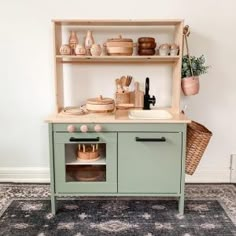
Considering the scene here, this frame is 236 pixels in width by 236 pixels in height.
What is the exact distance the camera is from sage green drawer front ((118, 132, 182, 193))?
225cm

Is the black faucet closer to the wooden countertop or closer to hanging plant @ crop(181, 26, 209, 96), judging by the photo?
hanging plant @ crop(181, 26, 209, 96)

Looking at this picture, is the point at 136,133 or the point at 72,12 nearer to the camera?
the point at 136,133

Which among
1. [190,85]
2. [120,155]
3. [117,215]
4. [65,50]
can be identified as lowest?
[117,215]

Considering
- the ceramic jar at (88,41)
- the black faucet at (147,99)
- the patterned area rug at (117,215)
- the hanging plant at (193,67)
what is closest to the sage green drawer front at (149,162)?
the patterned area rug at (117,215)

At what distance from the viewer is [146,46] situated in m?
2.49

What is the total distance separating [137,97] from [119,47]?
0.50m

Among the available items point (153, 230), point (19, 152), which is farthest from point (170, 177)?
point (19, 152)

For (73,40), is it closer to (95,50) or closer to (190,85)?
(95,50)

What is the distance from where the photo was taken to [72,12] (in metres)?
2.69

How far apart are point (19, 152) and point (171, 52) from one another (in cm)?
169

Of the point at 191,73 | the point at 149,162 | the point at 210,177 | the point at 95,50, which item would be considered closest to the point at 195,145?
the point at 149,162

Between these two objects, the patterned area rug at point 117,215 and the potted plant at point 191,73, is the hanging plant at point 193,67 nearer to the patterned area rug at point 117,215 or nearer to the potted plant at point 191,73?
the potted plant at point 191,73

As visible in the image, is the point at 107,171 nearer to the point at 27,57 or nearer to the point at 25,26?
the point at 27,57

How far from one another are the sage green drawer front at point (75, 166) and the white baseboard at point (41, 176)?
665 mm
